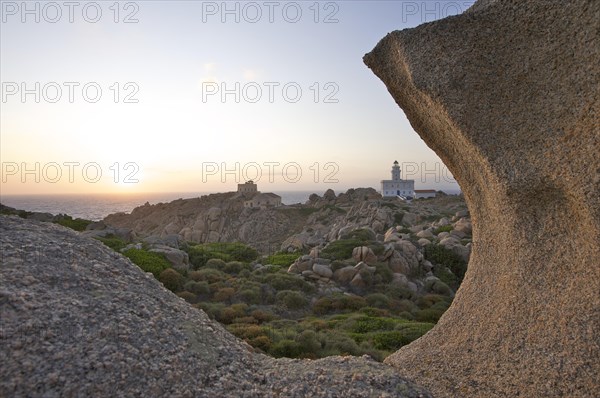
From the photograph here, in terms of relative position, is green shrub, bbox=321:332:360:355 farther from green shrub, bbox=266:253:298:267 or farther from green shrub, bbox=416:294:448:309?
green shrub, bbox=266:253:298:267

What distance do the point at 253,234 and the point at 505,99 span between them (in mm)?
58168

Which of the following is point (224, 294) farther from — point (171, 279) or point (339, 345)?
point (339, 345)

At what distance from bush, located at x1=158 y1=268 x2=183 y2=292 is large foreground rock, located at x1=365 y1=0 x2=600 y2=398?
12759 mm

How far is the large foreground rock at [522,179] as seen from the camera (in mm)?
5301

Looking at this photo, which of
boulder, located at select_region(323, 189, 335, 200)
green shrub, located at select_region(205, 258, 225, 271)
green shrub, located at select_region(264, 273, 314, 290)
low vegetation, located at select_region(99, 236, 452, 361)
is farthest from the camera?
boulder, located at select_region(323, 189, 335, 200)

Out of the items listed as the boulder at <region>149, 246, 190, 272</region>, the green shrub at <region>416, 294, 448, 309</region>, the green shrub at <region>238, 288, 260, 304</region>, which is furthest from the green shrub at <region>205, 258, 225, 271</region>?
the green shrub at <region>416, 294, 448, 309</region>

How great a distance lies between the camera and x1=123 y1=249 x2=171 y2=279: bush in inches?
736

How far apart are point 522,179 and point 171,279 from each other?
51.0ft

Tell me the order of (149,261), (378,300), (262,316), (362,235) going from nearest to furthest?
(262,316)
(378,300)
(149,261)
(362,235)

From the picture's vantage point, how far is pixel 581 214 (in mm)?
5402

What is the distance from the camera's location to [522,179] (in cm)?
586

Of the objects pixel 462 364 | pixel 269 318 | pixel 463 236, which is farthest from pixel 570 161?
pixel 463 236

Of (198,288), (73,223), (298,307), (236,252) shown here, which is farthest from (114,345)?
(73,223)

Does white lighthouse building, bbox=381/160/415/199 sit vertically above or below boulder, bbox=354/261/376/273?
above
